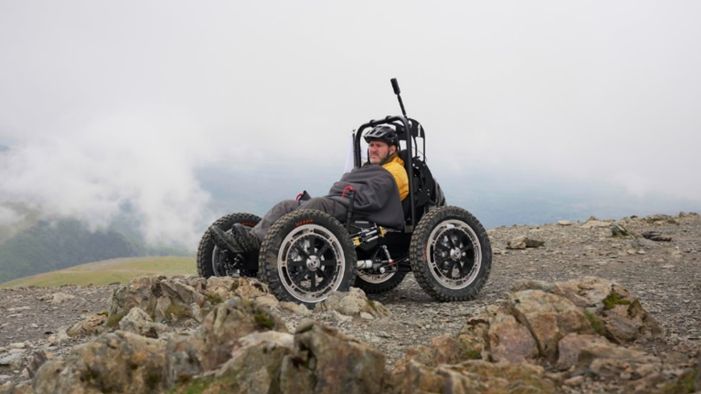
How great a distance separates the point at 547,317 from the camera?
18.5 feet

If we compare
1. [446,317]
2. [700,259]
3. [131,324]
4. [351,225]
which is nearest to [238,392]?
[131,324]

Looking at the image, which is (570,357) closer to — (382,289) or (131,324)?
(131,324)

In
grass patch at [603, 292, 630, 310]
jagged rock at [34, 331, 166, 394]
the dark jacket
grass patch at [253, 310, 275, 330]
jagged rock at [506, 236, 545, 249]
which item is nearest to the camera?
jagged rock at [34, 331, 166, 394]

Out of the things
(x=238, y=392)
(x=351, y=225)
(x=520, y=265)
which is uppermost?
(x=351, y=225)

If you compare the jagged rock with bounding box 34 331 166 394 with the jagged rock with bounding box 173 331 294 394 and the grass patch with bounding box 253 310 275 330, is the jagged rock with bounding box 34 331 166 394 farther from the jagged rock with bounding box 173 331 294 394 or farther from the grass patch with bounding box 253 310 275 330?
the grass patch with bounding box 253 310 275 330

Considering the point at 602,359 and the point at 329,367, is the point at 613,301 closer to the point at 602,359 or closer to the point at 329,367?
the point at 602,359

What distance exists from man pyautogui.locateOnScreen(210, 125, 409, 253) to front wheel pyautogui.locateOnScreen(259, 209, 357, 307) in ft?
2.38

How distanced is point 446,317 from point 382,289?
372 centimetres

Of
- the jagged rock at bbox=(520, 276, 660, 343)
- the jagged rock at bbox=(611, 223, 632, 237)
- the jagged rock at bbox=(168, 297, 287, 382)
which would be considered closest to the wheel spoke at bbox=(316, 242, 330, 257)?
the jagged rock at bbox=(520, 276, 660, 343)

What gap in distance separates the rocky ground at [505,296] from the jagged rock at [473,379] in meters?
0.24

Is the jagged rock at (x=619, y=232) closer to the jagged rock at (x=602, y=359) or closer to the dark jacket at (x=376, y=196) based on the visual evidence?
the dark jacket at (x=376, y=196)

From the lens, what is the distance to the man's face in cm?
1084

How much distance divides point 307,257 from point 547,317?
4179 millimetres

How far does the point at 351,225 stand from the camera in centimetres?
1006
